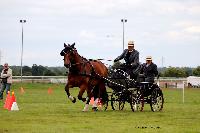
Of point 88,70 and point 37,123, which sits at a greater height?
point 88,70

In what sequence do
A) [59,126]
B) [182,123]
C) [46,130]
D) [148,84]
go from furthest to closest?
1. [148,84]
2. [182,123]
3. [59,126]
4. [46,130]

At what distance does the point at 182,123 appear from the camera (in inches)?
620

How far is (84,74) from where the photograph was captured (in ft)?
65.6

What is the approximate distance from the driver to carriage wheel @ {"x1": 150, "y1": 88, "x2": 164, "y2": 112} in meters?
0.89

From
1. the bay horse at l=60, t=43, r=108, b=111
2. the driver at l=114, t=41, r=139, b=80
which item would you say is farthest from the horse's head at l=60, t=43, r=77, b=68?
the driver at l=114, t=41, r=139, b=80

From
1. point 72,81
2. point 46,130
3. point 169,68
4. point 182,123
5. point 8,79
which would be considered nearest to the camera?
point 46,130

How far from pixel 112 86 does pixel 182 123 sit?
225 inches

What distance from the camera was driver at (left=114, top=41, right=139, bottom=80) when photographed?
68.7ft

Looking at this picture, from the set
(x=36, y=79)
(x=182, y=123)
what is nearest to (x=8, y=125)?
(x=182, y=123)

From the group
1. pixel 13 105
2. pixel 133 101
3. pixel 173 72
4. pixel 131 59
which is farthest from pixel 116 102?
pixel 173 72

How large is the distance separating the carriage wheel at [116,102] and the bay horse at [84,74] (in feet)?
1.17

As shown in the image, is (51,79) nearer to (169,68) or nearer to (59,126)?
(169,68)

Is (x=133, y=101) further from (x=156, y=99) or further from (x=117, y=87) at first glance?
(x=156, y=99)

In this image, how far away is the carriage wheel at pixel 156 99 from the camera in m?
21.1
